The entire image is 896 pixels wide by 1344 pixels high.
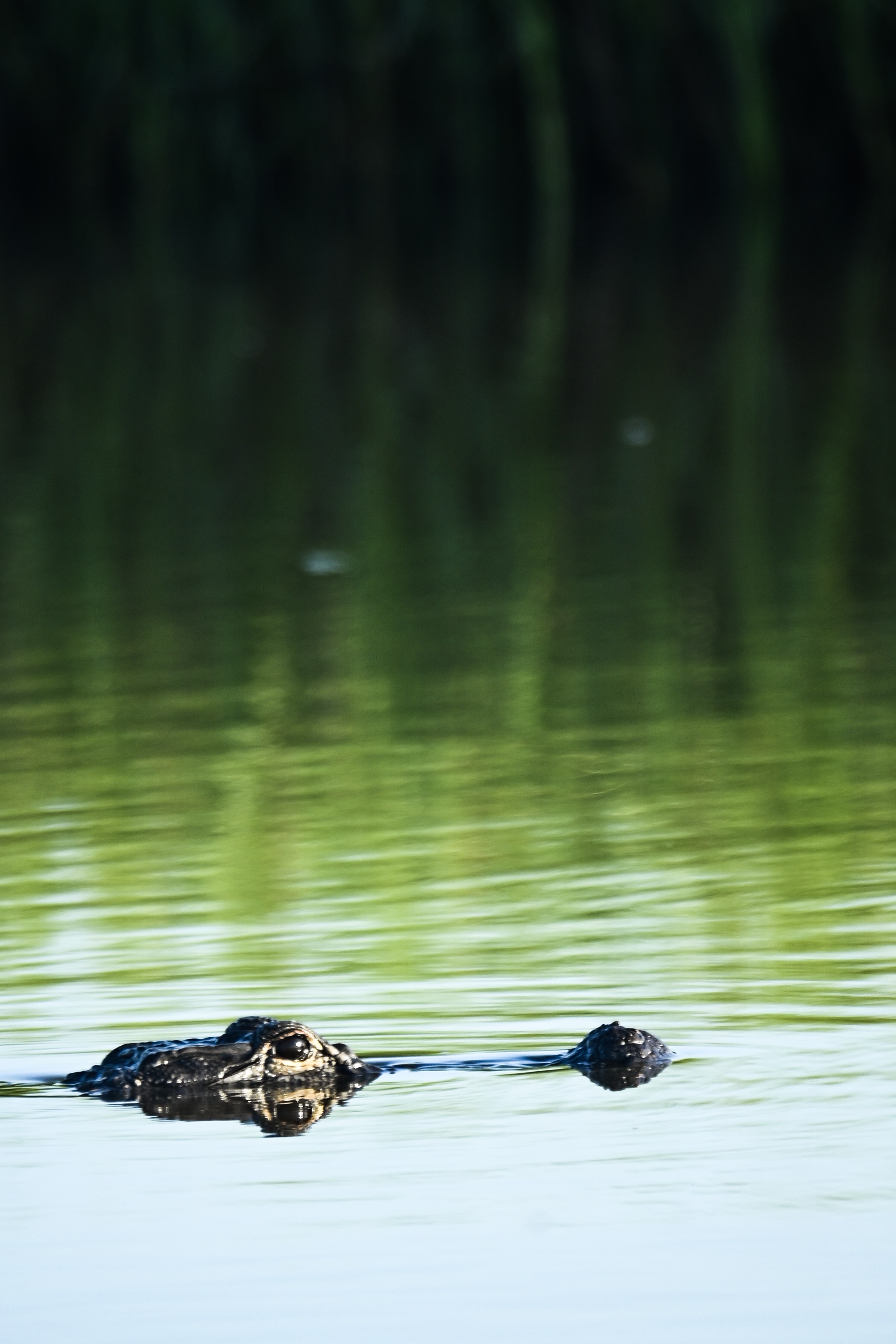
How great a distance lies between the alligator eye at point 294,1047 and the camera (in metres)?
4.93

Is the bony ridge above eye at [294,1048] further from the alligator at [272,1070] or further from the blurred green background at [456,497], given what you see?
the blurred green background at [456,497]

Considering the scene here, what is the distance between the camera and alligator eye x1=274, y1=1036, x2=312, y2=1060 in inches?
194

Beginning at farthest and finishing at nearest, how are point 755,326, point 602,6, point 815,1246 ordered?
point 602,6
point 755,326
point 815,1246

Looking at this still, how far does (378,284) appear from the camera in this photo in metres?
23.7

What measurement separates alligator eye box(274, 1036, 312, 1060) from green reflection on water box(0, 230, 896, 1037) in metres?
0.62

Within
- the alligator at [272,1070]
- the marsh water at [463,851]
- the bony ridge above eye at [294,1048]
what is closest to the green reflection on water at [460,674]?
the marsh water at [463,851]

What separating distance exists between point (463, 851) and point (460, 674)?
217cm

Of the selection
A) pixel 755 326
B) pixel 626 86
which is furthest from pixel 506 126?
pixel 755 326

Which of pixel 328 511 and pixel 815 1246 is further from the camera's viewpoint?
pixel 328 511

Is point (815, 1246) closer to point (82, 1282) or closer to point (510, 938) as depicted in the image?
point (82, 1282)

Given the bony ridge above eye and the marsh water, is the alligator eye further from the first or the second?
the marsh water

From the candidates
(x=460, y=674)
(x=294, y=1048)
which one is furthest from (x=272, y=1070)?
(x=460, y=674)

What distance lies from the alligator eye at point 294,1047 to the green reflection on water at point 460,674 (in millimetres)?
619

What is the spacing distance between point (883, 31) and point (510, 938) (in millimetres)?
22025
